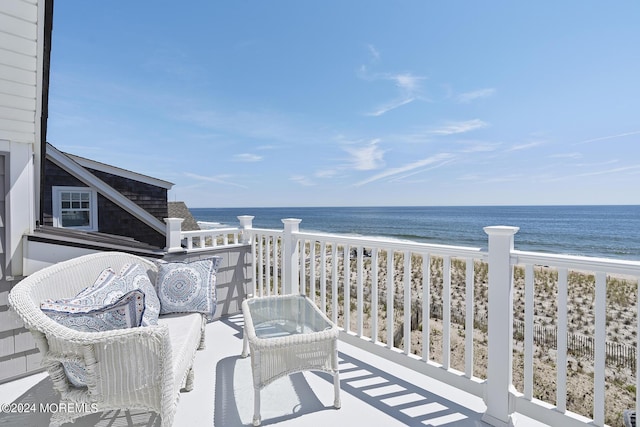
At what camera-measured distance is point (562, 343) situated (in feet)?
5.46

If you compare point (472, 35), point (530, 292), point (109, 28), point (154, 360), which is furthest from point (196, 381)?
point (472, 35)

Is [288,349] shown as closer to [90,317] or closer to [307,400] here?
[307,400]

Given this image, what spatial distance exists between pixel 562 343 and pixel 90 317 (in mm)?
2482

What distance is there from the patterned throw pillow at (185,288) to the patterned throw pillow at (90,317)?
1022mm

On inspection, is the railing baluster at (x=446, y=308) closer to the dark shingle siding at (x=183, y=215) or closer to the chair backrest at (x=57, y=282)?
the chair backrest at (x=57, y=282)

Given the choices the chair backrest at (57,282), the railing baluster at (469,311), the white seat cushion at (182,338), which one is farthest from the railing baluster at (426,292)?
the chair backrest at (57,282)

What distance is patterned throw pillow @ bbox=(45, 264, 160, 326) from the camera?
5.73 feet

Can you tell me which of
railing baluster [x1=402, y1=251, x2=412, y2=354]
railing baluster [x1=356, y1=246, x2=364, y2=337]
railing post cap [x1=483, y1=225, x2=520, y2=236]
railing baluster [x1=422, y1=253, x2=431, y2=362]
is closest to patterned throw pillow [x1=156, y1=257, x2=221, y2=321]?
railing baluster [x1=356, y1=246, x2=364, y2=337]

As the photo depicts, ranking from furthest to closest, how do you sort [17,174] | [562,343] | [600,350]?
[17,174] → [562,343] → [600,350]

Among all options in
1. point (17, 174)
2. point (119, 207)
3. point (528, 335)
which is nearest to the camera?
point (528, 335)

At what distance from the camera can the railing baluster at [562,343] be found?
164 centimetres

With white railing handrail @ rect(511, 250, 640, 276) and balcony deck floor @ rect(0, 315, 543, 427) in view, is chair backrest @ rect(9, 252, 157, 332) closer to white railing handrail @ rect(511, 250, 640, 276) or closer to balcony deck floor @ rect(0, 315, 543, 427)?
balcony deck floor @ rect(0, 315, 543, 427)

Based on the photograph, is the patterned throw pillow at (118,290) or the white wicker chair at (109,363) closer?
the white wicker chair at (109,363)

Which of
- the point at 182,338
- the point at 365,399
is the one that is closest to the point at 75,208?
the point at 182,338
